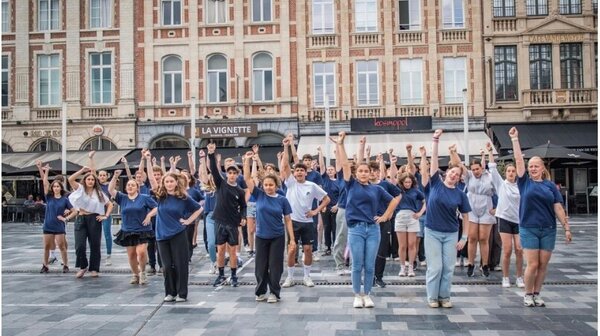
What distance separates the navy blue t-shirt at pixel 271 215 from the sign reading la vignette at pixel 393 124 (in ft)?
62.7

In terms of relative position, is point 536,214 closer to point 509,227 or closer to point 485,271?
point 509,227

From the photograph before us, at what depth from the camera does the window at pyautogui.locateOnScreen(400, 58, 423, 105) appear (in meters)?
26.7

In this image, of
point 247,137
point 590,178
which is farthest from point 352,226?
point 590,178

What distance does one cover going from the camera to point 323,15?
89.0 feet

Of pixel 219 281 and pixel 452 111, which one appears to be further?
pixel 452 111

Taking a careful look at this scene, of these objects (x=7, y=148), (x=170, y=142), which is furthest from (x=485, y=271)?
(x=7, y=148)

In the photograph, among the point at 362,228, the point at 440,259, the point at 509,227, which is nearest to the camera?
the point at 440,259

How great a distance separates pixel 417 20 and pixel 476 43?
2899mm

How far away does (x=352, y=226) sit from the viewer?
23.4 ft

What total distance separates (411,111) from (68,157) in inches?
637

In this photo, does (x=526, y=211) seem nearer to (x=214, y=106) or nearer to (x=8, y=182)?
(x=214, y=106)

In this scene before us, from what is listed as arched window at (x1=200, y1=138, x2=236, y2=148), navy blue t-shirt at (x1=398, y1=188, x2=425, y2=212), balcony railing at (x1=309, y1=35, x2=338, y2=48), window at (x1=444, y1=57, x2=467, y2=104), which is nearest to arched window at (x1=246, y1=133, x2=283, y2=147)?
arched window at (x1=200, y1=138, x2=236, y2=148)

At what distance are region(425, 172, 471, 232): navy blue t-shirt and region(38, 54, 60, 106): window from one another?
25.2m

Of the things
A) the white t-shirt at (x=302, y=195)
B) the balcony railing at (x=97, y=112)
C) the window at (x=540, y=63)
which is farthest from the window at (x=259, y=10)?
the white t-shirt at (x=302, y=195)
